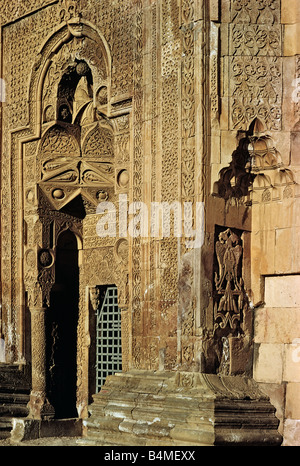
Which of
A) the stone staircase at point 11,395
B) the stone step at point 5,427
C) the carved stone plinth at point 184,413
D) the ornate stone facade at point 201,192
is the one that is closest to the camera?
the carved stone plinth at point 184,413

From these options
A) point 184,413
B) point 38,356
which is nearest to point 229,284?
point 184,413

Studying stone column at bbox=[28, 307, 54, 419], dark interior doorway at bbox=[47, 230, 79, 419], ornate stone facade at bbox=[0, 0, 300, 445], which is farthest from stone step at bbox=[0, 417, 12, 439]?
ornate stone facade at bbox=[0, 0, 300, 445]

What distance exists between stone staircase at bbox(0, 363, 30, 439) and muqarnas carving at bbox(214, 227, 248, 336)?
4098 millimetres

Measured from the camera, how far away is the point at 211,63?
12148 mm

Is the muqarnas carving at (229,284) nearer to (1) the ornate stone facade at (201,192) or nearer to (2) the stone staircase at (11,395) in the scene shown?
(1) the ornate stone facade at (201,192)

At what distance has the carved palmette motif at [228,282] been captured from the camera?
12148 mm

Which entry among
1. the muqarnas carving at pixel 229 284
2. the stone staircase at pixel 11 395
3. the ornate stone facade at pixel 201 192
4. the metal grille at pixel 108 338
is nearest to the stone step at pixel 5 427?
the stone staircase at pixel 11 395

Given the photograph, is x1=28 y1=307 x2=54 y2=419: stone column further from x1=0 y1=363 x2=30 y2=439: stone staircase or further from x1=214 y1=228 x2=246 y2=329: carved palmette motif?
x1=214 y1=228 x2=246 y2=329: carved palmette motif

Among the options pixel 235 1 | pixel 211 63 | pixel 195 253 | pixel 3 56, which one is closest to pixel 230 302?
pixel 195 253

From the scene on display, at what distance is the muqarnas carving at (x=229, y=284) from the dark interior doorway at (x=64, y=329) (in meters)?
3.71

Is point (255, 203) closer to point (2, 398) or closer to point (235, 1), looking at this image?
point (235, 1)

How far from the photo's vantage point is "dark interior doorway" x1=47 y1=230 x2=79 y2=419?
15383 millimetres

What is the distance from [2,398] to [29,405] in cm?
42

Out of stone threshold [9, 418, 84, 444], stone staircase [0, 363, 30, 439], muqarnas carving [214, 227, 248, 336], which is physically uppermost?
muqarnas carving [214, 227, 248, 336]
